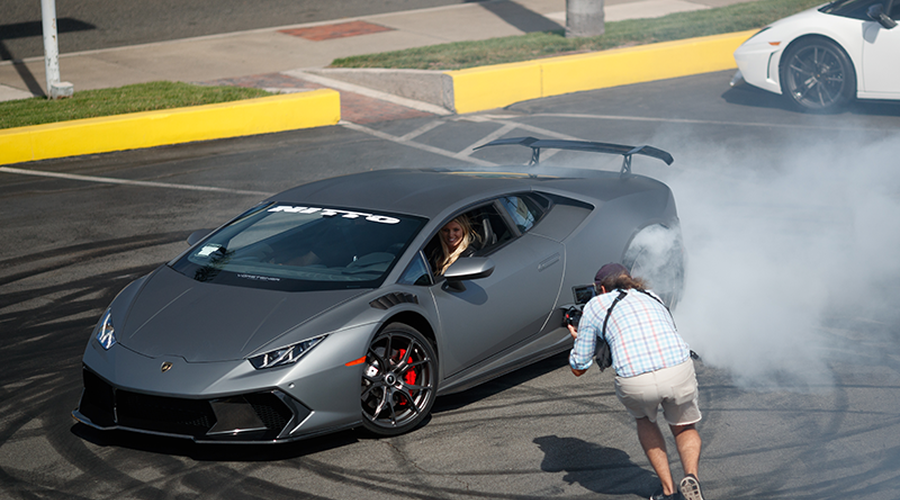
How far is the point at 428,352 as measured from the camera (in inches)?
218

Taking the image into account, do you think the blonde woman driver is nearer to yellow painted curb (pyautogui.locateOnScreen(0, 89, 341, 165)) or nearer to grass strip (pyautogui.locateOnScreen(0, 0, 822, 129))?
yellow painted curb (pyautogui.locateOnScreen(0, 89, 341, 165))

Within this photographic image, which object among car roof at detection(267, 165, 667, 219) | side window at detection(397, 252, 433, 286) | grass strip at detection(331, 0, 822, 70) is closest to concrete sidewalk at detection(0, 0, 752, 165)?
grass strip at detection(331, 0, 822, 70)

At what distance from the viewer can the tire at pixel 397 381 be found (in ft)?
17.4

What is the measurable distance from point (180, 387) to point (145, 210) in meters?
5.57

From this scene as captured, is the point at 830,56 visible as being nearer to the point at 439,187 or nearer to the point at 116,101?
the point at 439,187

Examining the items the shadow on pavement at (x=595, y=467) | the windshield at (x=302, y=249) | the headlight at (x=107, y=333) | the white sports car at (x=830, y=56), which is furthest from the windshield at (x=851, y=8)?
the headlight at (x=107, y=333)

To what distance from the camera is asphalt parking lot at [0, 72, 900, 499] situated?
16.5 ft

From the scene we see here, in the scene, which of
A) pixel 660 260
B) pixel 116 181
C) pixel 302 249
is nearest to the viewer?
pixel 302 249

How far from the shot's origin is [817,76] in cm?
1337

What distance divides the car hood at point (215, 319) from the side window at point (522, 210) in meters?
1.46

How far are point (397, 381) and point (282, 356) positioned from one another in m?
0.71

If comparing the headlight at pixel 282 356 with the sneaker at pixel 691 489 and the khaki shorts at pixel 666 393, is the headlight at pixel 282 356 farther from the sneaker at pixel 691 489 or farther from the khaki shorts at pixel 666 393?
the sneaker at pixel 691 489

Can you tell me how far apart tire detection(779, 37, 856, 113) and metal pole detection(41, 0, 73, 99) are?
992cm

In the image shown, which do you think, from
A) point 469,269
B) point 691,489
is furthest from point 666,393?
point 469,269
